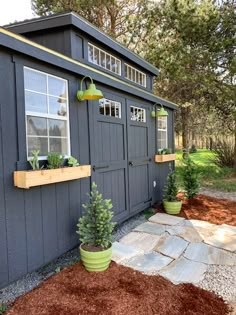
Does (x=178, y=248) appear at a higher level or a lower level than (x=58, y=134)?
Result: lower

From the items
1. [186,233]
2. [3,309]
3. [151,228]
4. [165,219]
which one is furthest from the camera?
[165,219]

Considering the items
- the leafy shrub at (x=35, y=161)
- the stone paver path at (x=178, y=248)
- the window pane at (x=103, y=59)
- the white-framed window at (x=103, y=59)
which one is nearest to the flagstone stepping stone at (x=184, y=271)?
the stone paver path at (x=178, y=248)

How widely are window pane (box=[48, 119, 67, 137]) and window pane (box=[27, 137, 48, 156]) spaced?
0.16 metres

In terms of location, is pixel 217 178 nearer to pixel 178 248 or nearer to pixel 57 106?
pixel 178 248

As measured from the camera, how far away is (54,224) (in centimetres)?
302

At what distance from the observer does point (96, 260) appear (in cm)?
268

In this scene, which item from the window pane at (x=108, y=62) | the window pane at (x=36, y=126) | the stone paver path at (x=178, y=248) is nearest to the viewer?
the window pane at (x=36, y=126)

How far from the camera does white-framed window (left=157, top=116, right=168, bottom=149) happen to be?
6.20 m

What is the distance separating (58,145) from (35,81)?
799 mm

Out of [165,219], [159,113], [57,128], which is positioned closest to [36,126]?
[57,128]

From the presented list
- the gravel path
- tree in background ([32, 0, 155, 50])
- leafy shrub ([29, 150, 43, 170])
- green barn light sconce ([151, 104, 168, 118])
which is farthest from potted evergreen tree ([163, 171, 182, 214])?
tree in background ([32, 0, 155, 50])

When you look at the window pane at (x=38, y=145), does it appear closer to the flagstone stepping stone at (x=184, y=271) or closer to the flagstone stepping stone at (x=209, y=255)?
the flagstone stepping stone at (x=184, y=271)

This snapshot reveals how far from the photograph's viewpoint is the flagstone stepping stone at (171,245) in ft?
10.7

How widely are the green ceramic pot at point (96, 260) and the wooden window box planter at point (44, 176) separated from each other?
858 mm
